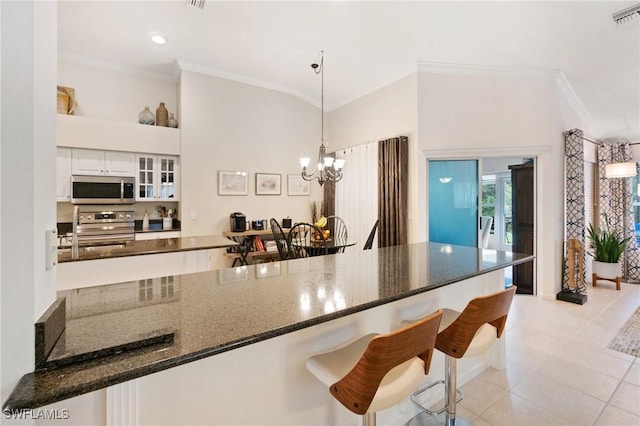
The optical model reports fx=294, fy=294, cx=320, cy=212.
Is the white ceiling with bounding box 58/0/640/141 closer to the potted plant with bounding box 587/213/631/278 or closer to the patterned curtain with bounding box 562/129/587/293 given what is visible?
the patterned curtain with bounding box 562/129/587/293

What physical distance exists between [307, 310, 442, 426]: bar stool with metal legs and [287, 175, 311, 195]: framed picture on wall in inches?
176

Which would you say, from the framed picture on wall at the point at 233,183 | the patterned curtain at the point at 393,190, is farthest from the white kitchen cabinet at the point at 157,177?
the patterned curtain at the point at 393,190

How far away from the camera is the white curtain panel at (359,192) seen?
5004 mm

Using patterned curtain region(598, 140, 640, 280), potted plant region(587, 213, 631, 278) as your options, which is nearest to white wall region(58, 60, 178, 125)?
potted plant region(587, 213, 631, 278)

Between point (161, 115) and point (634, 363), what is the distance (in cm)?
634

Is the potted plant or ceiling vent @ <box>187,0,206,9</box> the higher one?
ceiling vent @ <box>187,0,206,9</box>

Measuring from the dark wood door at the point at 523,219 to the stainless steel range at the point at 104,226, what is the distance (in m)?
5.80

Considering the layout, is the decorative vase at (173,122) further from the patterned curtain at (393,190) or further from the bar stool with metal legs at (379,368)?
the bar stool with metal legs at (379,368)

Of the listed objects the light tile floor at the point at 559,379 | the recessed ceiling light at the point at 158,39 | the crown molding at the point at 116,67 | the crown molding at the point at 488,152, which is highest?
the recessed ceiling light at the point at 158,39

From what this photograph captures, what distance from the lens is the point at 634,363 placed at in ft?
8.44

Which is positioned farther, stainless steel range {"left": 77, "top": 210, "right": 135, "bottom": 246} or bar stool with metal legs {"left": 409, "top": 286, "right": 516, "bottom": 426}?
stainless steel range {"left": 77, "top": 210, "right": 135, "bottom": 246}

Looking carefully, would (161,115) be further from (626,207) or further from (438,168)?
(626,207)

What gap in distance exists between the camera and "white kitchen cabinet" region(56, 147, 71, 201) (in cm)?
395

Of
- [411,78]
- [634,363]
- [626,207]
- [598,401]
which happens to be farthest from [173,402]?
[626,207]
